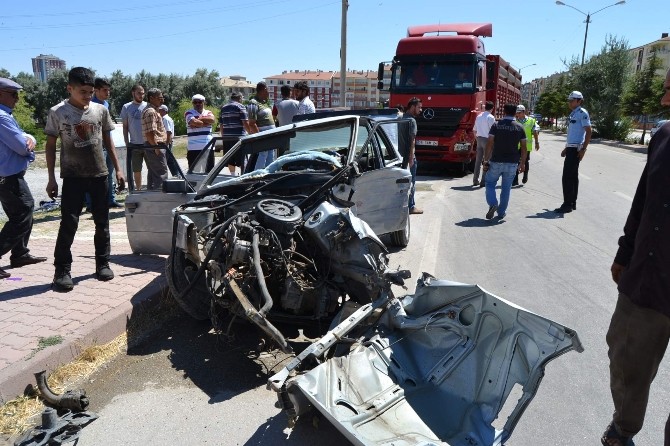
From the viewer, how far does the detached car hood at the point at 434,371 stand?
252 cm

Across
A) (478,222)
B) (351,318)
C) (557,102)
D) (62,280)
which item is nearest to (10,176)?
(62,280)

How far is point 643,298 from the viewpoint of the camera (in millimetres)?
2354

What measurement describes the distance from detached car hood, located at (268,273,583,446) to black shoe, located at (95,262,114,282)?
3131 mm

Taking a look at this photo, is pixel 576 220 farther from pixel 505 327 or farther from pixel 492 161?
pixel 505 327

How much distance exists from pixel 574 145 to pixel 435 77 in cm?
509

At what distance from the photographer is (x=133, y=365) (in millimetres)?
3857

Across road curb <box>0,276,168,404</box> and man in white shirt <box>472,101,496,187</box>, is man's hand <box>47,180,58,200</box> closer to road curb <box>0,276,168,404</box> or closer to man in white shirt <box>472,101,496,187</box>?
road curb <box>0,276,168,404</box>

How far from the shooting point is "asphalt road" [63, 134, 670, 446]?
9.75 ft

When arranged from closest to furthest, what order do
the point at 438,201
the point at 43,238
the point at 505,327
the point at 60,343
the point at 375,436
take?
the point at 375,436
the point at 505,327
the point at 60,343
the point at 43,238
the point at 438,201

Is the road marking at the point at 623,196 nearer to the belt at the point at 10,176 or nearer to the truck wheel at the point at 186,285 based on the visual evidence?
the truck wheel at the point at 186,285

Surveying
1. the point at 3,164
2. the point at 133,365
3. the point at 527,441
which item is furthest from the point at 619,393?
the point at 3,164

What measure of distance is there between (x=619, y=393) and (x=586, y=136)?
7.42 meters

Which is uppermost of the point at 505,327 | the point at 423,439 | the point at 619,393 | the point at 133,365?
the point at 505,327

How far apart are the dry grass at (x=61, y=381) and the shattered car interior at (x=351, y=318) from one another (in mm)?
703
